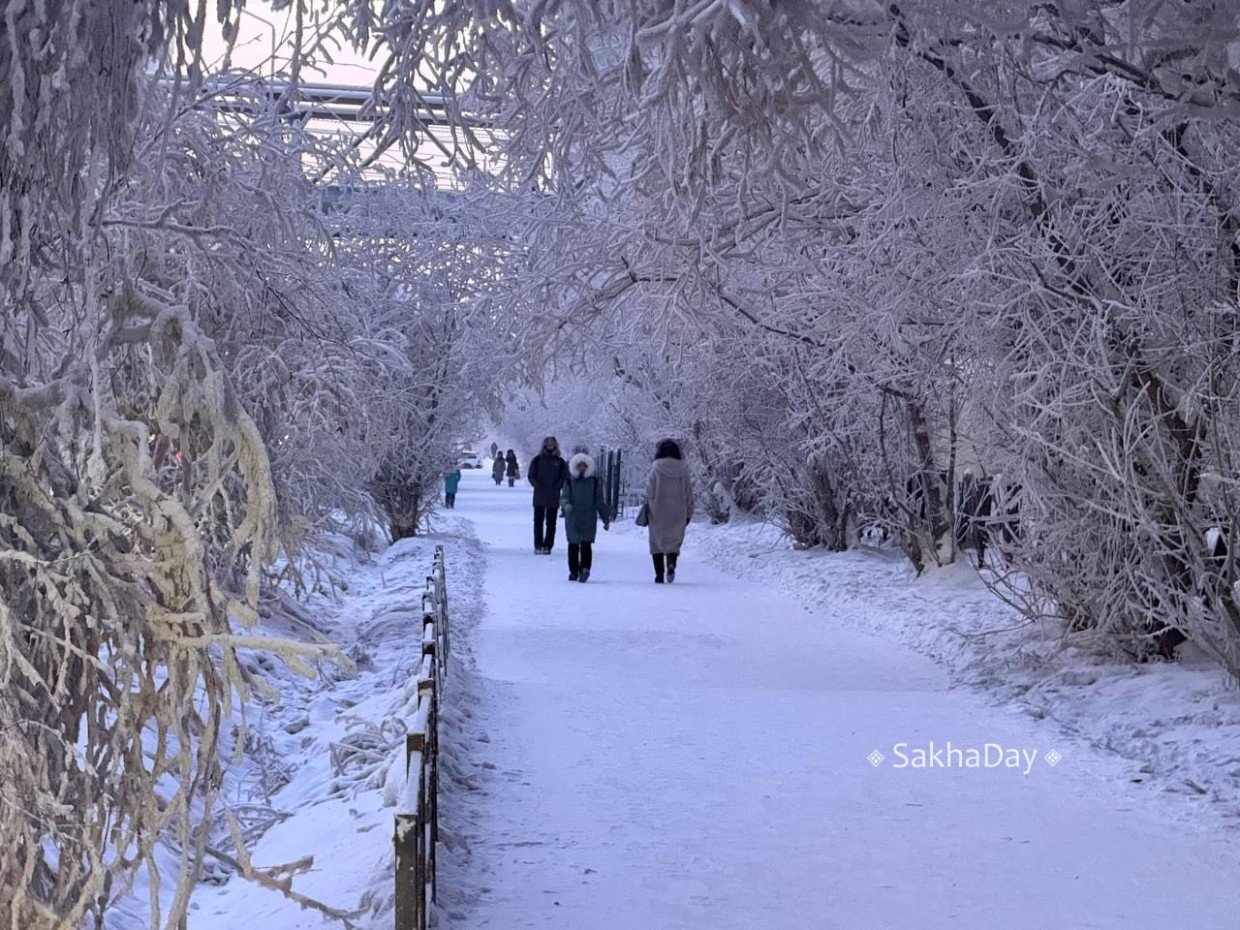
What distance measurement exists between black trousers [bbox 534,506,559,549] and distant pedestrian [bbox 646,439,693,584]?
15.2 ft

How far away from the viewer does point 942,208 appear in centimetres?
803

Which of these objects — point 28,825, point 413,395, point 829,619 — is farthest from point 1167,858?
point 413,395

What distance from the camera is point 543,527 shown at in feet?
73.6

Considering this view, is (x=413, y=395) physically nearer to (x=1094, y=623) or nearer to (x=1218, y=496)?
(x=1094, y=623)

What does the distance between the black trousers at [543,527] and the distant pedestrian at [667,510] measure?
4645mm

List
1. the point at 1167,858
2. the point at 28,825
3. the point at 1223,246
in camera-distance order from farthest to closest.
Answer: the point at 1223,246, the point at 1167,858, the point at 28,825

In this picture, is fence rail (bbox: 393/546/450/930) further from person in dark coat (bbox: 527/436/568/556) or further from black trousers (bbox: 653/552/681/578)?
person in dark coat (bbox: 527/436/568/556)

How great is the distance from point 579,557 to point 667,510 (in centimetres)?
122

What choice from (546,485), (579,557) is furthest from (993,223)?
(546,485)

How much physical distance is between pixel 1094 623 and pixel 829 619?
4.42 m

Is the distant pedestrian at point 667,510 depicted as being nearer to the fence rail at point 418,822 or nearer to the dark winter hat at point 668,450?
the dark winter hat at point 668,450

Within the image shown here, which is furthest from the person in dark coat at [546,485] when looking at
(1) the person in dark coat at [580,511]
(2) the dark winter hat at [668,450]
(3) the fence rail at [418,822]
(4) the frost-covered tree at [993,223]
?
(3) the fence rail at [418,822]

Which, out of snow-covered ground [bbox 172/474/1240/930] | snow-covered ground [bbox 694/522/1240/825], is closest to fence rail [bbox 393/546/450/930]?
snow-covered ground [bbox 172/474/1240/930]

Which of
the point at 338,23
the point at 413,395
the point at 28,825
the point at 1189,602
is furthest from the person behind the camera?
the point at 413,395
